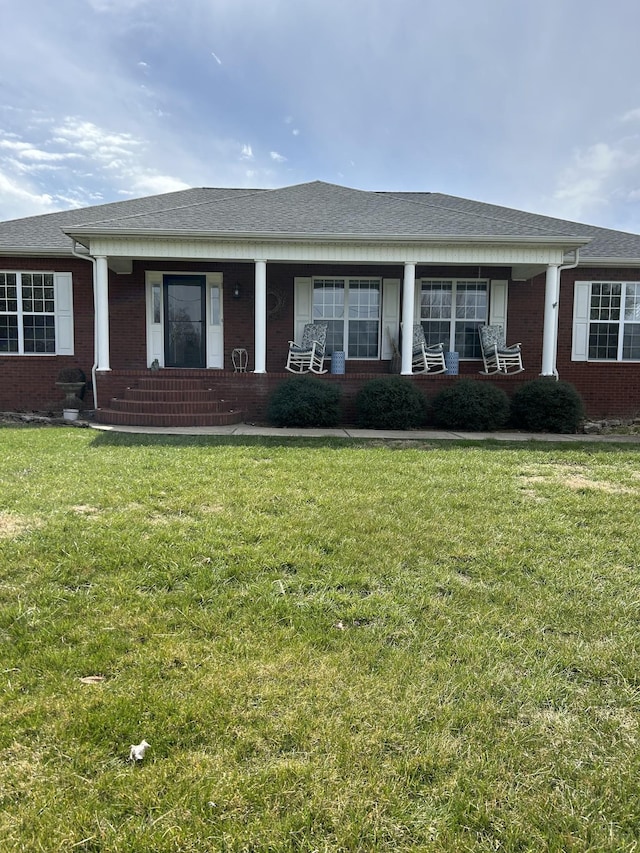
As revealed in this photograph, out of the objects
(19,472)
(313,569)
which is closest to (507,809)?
(313,569)

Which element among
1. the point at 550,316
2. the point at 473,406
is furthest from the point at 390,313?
the point at 473,406

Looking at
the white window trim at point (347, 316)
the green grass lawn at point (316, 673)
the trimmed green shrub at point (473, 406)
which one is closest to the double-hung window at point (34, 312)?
the white window trim at point (347, 316)

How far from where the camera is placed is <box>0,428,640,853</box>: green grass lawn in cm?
144

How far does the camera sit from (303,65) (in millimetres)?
12734

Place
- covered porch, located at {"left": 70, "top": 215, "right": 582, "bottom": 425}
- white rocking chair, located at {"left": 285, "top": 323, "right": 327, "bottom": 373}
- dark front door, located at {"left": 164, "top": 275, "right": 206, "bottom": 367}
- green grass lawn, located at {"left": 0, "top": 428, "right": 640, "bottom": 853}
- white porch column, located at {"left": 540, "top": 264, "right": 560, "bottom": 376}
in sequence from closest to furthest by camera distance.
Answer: green grass lawn, located at {"left": 0, "top": 428, "right": 640, "bottom": 853} → white porch column, located at {"left": 540, "top": 264, "right": 560, "bottom": 376} → white rocking chair, located at {"left": 285, "top": 323, "right": 327, "bottom": 373} → covered porch, located at {"left": 70, "top": 215, "right": 582, "bottom": 425} → dark front door, located at {"left": 164, "top": 275, "right": 206, "bottom": 367}

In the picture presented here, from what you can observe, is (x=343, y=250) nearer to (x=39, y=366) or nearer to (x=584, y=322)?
(x=584, y=322)

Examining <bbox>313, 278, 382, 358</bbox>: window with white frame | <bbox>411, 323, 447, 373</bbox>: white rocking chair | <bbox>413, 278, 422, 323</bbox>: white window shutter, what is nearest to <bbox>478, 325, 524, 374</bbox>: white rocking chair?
<bbox>411, 323, 447, 373</bbox>: white rocking chair

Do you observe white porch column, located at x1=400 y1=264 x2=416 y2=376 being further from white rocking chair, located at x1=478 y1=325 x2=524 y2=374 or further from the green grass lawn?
the green grass lawn

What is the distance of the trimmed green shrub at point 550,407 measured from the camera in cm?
923

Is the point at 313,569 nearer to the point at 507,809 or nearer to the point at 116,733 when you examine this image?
the point at 116,733

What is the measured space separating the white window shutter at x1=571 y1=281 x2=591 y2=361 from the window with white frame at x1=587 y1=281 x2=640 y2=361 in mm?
80

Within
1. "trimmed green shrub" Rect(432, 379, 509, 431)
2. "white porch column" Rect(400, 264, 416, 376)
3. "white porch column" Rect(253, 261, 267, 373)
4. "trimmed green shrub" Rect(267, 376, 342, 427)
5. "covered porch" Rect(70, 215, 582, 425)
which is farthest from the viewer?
"covered porch" Rect(70, 215, 582, 425)

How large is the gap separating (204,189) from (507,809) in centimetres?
1642

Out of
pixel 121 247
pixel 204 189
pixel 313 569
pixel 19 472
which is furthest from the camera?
pixel 204 189
